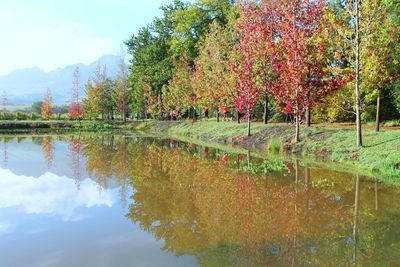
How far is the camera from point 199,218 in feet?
32.7

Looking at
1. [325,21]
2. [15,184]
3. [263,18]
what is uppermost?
[263,18]

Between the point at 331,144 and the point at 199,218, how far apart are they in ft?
49.4

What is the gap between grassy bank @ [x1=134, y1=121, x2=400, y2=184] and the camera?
54.7ft

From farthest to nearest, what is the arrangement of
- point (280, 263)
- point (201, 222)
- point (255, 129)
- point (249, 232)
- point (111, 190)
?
point (255, 129) < point (111, 190) < point (201, 222) < point (249, 232) < point (280, 263)

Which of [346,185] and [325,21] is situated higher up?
[325,21]

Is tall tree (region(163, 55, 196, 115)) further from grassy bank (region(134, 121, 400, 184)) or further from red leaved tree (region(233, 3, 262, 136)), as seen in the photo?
red leaved tree (region(233, 3, 262, 136))

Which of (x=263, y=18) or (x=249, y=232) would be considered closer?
(x=249, y=232)

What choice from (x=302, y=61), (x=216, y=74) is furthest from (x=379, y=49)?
(x=216, y=74)

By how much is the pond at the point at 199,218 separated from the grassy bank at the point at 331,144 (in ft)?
6.49

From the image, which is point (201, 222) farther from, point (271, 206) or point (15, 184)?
point (15, 184)

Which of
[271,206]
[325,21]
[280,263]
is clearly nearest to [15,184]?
[271,206]

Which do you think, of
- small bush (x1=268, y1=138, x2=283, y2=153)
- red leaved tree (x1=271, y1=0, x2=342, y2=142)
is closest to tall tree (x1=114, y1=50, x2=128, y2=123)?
small bush (x1=268, y1=138, x2=283, y2=153)

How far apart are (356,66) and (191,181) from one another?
37.8ft

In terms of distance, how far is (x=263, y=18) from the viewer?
3028 cm
